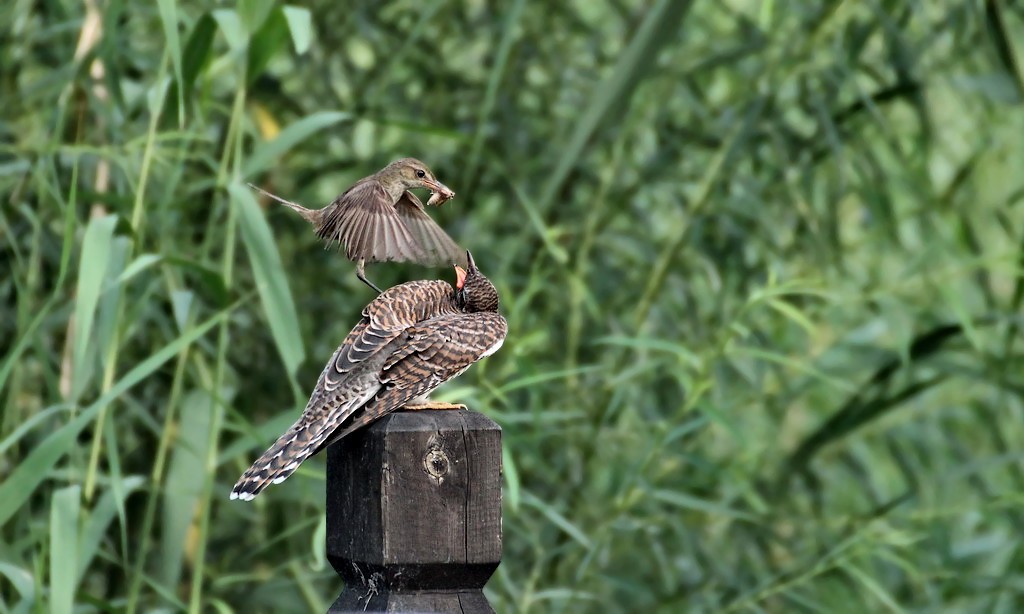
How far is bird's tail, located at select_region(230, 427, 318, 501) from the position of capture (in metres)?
1.84

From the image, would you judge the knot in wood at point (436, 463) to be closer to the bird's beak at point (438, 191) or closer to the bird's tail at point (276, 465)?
the bird's tail at point (276, 465)

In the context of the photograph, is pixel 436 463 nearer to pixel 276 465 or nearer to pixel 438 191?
pixel 276 465

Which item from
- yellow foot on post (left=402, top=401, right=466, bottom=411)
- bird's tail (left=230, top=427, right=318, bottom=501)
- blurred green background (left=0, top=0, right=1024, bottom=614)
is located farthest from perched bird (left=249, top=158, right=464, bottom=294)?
blurred green background (left=0, top=0, right=1024, bottom=614)

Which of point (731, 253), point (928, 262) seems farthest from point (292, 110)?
point (928, 262)

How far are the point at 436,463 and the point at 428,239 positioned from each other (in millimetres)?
515

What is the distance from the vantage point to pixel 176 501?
114 inches

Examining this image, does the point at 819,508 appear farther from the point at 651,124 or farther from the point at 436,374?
the point at 436,374

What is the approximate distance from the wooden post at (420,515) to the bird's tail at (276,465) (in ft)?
0.21

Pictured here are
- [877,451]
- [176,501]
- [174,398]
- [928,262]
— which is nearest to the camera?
[174,398]

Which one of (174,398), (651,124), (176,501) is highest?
(651,124)

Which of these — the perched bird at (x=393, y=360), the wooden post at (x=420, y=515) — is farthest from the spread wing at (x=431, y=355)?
the wooden post at (x=420, y=515)

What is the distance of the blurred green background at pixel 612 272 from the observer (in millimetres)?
3225

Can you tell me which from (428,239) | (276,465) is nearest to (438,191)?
(428,239)

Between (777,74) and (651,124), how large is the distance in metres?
0.37
